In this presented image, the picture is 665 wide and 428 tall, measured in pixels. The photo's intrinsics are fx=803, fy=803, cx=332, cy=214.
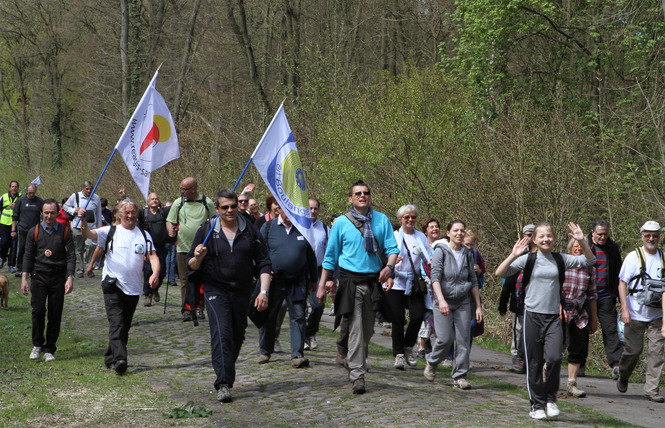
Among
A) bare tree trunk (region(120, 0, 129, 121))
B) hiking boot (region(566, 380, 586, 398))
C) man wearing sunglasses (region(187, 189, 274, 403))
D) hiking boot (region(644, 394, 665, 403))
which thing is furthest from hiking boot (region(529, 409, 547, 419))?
bare tree trunk (region(120, 0, 129, 121))

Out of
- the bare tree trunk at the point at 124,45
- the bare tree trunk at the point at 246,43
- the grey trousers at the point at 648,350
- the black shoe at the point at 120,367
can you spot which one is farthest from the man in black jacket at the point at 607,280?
the bare tree trunk at the point at 124,45

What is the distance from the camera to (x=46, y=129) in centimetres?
4706

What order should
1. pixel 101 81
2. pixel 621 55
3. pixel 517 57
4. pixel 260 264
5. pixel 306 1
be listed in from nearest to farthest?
pixel 260 264 → pixel 621 55 → pixel 517 57 → pixel 306 1 → pixel 101 81

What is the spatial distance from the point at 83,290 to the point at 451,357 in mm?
10305

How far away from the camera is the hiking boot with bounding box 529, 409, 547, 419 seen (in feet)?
24.1

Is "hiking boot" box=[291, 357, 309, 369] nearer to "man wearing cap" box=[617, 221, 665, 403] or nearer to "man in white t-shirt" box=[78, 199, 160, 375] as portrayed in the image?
"man in white t-shirt" box=[78, 199, 160, 375]

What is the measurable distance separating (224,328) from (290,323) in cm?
152

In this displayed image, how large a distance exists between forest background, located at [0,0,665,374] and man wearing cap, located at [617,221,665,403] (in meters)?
4.13

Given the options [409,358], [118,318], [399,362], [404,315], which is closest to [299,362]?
[399,362]

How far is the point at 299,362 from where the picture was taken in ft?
30.6

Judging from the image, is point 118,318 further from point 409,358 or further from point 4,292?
point 4,292

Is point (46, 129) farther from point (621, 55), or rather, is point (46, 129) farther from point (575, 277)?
point (575, 277)

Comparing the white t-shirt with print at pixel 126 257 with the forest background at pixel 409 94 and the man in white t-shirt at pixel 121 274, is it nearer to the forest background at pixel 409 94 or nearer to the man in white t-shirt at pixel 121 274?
the man in white t-shirt at pixel 121 274

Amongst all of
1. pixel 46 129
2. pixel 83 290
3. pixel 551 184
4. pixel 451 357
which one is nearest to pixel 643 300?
pixel 451 357
